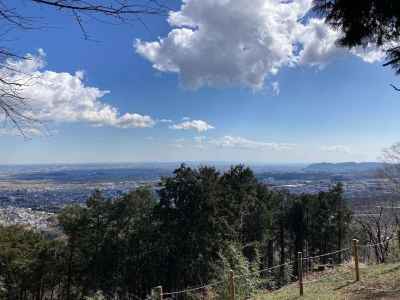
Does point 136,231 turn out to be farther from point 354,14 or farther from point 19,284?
point 354,14

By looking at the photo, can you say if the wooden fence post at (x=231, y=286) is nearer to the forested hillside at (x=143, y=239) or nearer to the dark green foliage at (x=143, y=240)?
the forested hillside at (x=143, y=239)

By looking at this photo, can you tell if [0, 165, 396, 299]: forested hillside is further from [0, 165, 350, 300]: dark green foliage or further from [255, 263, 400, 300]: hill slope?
[255, 263, 400, 300]: hill slope

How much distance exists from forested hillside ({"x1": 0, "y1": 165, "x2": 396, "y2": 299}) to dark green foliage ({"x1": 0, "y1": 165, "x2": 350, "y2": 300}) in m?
0.06

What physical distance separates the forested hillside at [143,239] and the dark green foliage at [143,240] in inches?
2.5

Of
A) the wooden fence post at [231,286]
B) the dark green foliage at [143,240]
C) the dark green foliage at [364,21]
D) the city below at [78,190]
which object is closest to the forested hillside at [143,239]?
the dark green foliage at [143,240]

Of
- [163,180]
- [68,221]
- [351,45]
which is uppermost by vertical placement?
[351,45]

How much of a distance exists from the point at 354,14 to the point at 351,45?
16.3 inches

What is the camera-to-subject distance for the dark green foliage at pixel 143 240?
81.8ft

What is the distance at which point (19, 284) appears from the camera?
27.2 metres

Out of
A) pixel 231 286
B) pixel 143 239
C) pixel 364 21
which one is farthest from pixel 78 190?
pixel 364 21

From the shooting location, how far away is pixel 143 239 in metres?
26.2

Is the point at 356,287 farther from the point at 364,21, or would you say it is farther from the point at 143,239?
the point at 143,239

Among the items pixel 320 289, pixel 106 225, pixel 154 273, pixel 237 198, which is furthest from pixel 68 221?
pixel 320 289

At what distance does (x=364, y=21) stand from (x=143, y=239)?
23.7m
